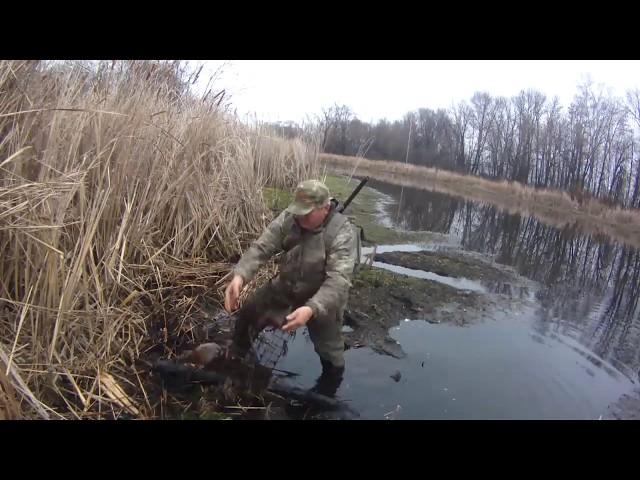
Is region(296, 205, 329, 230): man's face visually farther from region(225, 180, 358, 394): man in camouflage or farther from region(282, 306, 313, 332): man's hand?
region(282, 306, 313, 332): man's hand

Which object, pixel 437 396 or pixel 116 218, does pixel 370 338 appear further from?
pixel 116 218

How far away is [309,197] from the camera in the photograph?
125 inches

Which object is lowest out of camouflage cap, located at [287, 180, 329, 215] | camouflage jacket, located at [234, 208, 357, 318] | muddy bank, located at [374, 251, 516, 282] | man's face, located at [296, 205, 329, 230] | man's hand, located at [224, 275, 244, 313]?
muddy bank, located at [374, 251, 516, 282]

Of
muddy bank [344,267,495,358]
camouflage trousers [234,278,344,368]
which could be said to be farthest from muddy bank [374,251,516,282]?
camouflage trousers [234,278,344,368]

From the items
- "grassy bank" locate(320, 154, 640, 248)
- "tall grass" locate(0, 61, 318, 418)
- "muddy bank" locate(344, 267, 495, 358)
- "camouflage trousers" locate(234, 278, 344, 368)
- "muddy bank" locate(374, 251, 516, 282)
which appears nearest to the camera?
"tall grass" locate(0, 61, 318, 418)

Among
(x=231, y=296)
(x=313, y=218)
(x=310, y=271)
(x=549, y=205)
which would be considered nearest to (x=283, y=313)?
(x=310, y=271)

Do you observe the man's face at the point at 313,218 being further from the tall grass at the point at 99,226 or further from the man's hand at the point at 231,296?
the tall grass at the point at 99,226

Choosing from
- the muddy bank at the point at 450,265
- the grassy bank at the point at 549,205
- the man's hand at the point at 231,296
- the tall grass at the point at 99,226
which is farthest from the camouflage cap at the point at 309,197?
the grassy bank at the point at 549,205

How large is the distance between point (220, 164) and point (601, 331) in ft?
19.9

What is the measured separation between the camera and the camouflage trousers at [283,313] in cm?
343

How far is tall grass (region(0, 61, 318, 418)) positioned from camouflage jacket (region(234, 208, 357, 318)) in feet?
3.60

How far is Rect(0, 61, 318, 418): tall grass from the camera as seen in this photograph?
8.39 ft

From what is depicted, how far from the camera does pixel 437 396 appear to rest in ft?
12.4

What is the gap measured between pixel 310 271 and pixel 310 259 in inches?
4.3
